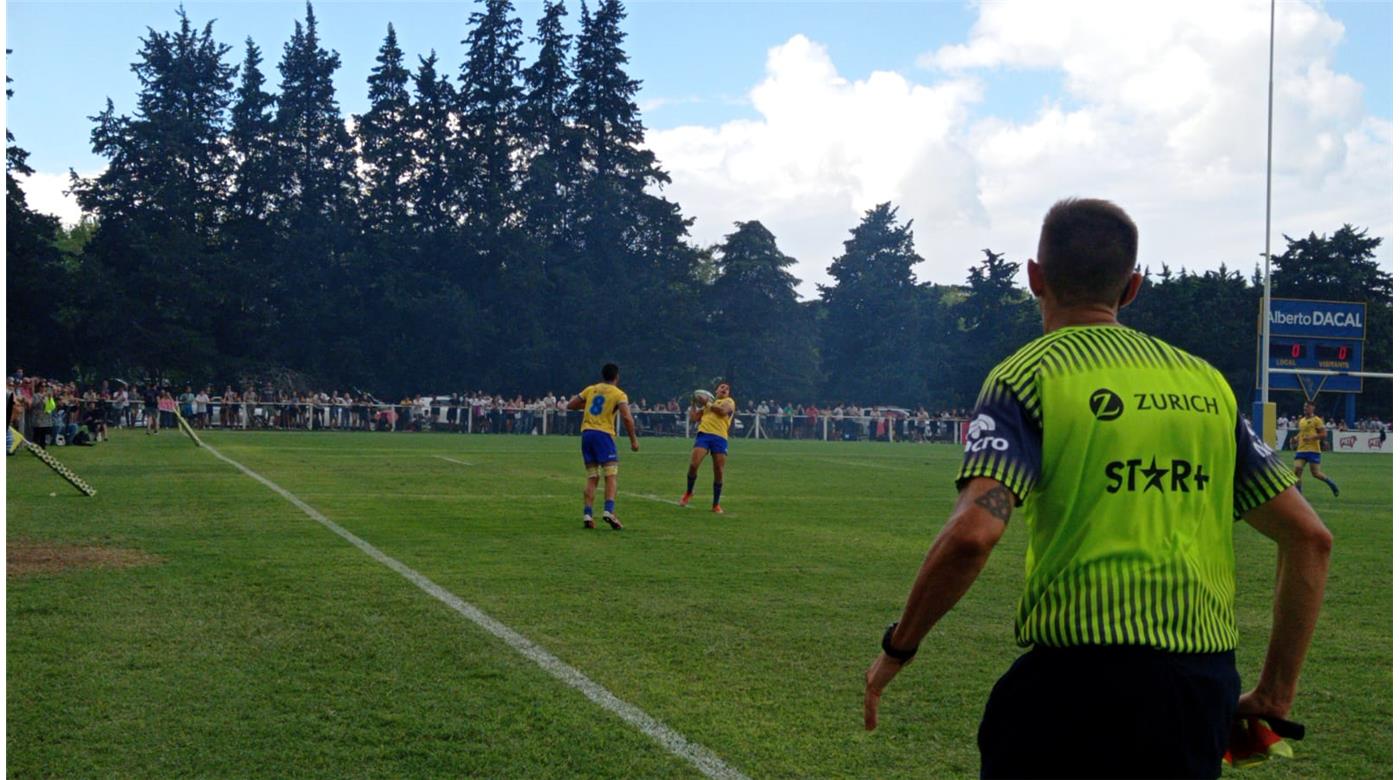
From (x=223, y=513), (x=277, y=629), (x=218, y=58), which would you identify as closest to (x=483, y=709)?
(x=277, y=629)

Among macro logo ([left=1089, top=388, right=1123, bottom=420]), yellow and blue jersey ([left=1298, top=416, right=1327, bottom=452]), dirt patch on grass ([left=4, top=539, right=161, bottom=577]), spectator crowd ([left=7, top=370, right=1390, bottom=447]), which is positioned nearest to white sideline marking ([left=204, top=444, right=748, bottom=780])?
dirt patch on grass ([left=4, top=539, right=161, bottom=577])

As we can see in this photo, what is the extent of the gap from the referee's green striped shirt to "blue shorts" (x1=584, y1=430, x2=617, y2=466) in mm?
12984

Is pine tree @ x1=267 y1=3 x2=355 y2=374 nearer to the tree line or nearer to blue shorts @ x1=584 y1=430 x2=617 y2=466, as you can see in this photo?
the tree line

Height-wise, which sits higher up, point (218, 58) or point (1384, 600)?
point (218, 58)

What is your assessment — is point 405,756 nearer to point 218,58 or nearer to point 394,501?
point 394,501

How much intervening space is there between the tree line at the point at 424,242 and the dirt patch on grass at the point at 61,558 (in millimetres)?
54529

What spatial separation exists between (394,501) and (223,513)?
9.04 ft

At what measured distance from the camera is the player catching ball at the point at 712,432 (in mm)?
19359

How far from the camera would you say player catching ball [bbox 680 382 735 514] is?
1936 cm

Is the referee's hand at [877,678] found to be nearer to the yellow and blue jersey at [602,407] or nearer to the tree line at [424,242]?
the yellow and blue jersey at [602,407]

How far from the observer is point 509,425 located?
6041cm

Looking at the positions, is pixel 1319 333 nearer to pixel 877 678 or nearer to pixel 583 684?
pixel 583 684

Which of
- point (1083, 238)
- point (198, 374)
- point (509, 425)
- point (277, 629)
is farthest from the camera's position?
point (198, 374)

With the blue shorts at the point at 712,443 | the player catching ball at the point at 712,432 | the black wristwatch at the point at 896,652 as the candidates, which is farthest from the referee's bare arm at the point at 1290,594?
the blue shorts at the point at 712,443
